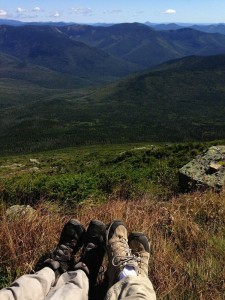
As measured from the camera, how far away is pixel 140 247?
5.30m

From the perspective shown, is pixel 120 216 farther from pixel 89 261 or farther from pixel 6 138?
pixel 6 138

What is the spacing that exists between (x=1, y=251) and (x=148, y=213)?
2766 mm

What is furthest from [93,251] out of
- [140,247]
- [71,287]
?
[71,287]

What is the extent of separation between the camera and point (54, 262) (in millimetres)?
4957

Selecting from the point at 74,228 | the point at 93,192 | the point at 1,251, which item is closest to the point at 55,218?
the point at 74,228

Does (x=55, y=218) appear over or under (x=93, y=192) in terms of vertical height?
over

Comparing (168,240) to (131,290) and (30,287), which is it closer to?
(131,290)

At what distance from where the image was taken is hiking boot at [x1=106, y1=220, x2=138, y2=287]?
4758mm

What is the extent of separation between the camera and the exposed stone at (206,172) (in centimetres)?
991

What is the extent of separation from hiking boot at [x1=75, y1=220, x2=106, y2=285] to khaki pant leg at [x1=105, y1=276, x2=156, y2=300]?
0.82 m

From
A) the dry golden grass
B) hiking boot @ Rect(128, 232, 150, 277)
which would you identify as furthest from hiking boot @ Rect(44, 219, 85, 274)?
hiking boot @ Rect(128, 232, 150, 277)

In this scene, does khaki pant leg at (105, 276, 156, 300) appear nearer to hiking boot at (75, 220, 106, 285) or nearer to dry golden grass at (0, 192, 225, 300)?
dry golden grass at (0, 192, 225, 300)

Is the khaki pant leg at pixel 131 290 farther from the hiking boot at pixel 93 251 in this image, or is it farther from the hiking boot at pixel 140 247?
the hiking boot at pixel 93 251

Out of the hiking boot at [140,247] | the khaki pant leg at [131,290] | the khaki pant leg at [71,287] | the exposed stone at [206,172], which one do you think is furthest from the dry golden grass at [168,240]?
the exposed stone at [206,172]
